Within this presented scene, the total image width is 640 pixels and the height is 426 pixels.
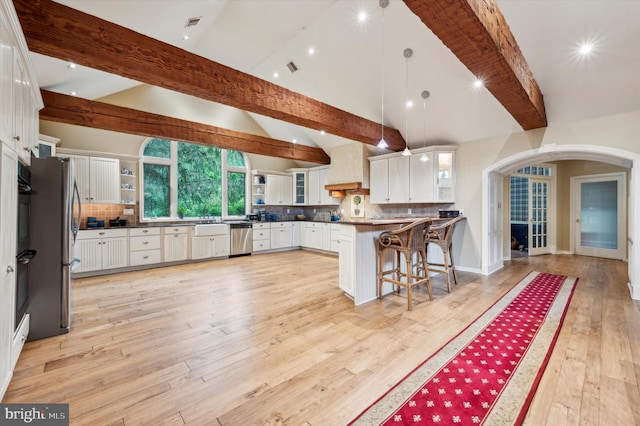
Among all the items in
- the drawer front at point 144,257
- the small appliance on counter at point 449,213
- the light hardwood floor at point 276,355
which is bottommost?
the light hardwood floor at point 276,355

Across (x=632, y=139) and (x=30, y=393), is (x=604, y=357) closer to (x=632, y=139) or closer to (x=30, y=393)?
(x=632, y=139)

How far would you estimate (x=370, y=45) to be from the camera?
4242 mm

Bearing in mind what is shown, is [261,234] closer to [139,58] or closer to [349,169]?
[349,169]

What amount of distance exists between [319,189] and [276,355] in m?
6.02

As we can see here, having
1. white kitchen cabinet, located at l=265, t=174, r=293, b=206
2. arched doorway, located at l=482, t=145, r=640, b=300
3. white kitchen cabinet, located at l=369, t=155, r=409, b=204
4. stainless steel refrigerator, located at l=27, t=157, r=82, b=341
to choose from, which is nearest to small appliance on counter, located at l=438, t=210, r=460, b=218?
arched doorway, located at l=482, t=145, r=640, b=300

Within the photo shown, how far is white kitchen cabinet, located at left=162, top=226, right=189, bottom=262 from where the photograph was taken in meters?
5.79

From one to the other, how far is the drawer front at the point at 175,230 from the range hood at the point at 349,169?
363cm

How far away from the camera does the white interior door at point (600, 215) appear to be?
633cm

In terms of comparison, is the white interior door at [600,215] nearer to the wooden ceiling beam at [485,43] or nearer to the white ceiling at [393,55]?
the white ceiling at [393,55]

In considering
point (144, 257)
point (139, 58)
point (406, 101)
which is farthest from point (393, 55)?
point (144, 257)

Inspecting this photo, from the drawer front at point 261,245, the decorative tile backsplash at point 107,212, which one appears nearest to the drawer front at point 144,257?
the decorative tile backsplash at point 107,212

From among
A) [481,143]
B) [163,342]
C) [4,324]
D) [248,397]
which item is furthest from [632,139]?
[4,324]

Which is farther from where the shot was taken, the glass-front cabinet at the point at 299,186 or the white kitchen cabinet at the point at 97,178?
the glass-front cabinet at the point at 299,186

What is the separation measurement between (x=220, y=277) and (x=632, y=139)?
652 cm
